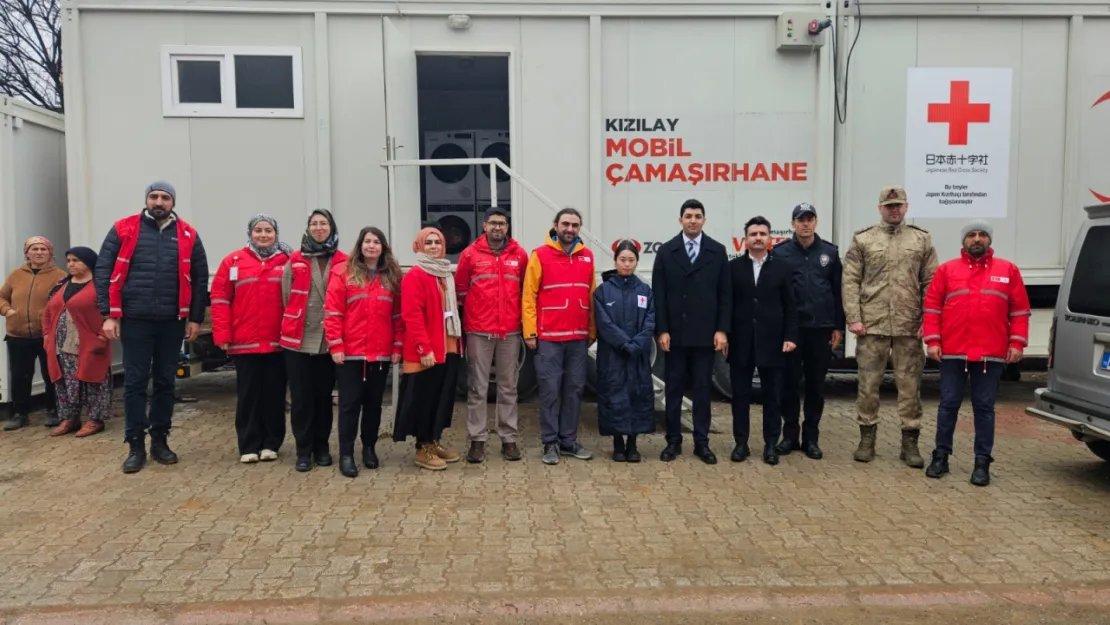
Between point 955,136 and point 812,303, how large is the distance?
8.85ft

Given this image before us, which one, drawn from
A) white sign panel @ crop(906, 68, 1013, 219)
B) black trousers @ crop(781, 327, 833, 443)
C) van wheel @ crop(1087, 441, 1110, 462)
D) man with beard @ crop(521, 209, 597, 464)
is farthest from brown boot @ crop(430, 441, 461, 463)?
white sign panel @ crop(906, 68, 1013, 219)

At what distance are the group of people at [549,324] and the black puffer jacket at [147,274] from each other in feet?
0.04

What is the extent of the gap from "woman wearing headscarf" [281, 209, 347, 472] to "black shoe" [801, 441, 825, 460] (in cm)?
330

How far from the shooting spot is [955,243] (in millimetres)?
6875

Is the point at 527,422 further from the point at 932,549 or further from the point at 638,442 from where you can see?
the point at 932,549

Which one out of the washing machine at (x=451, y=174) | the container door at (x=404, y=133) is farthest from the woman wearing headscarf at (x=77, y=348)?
the washing machine at (x=451, y=174)

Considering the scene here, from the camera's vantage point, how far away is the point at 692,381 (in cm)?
532

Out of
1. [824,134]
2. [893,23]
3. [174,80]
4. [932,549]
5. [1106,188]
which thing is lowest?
[932,549]

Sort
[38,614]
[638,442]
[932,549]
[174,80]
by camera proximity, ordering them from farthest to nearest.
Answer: [174,80] → [638,442] → [932,549] → [38,614]

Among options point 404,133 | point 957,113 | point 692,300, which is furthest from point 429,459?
point 957,113

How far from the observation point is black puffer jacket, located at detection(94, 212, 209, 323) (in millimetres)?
4918

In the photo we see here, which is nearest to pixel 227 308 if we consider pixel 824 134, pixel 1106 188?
pixel 824 134

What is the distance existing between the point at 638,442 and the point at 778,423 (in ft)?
3.53

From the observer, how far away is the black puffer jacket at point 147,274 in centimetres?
492
